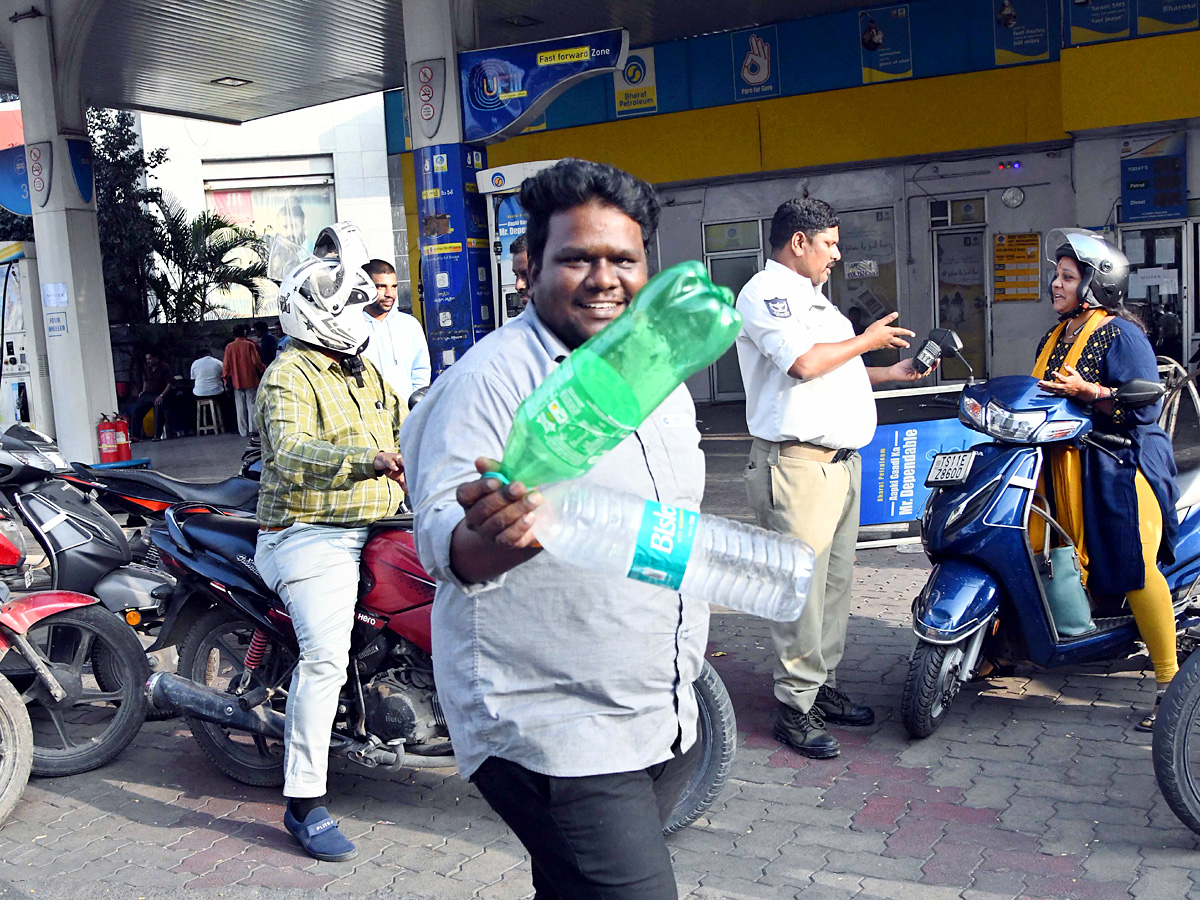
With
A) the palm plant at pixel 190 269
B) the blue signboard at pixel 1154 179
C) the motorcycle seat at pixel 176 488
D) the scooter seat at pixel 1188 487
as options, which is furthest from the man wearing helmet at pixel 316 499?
the palm plant at pixel 190 269

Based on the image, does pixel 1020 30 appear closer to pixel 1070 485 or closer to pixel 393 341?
pixel 393 341

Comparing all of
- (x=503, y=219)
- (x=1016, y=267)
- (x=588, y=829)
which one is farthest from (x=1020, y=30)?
(x=588, y=829)

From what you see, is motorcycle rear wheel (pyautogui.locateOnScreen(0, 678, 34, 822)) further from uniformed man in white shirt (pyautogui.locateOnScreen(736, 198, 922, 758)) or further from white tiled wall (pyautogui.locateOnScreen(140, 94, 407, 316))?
white tiled wall (pyautogui.locateOnScreen(140, 94, 407, 316))

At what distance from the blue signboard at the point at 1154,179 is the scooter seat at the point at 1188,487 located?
11114 millimetres

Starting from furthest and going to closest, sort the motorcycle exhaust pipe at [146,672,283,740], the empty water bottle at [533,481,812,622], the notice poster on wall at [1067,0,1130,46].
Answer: the notice poster on wall at [1067,0,1130,46] < the motorcycle exhaust pipe at [146,672,283,740] < the empty water bottle at [533,481,812,622]

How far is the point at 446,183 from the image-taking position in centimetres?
1076

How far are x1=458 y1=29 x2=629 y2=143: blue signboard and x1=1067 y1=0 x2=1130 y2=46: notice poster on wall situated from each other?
720 centimetres

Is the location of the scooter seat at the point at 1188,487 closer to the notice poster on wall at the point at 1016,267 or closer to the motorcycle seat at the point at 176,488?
the motorcycle seat at the point at 176,488

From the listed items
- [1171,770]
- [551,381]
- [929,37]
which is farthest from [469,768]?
[929,37]

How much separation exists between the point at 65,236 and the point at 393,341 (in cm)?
902

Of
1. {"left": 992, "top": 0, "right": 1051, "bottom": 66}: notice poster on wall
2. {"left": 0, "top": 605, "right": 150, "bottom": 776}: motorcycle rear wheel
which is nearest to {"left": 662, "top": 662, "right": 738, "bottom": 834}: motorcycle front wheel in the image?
{"left": 0, "top": 605, "right": 150, "bottom": 776}: motorcycle rear wheel

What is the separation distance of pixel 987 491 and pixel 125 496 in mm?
4226

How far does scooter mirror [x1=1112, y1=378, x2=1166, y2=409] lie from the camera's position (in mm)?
4203

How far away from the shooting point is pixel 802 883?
3479 millimetres
